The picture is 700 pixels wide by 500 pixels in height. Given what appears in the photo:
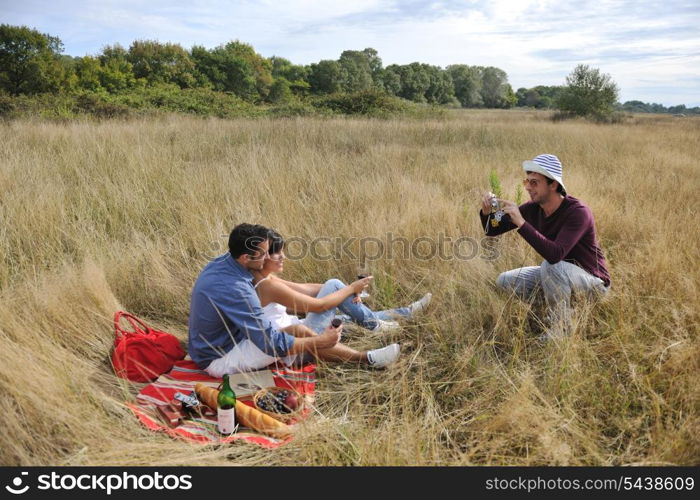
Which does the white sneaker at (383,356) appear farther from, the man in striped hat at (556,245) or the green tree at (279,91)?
the green tree at (279,91)

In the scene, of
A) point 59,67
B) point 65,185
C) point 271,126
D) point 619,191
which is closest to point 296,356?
point 65,185

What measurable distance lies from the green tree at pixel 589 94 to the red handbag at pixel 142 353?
33361mm

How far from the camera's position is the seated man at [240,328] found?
293 centimetres

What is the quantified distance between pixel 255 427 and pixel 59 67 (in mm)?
27994

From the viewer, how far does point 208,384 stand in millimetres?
3033

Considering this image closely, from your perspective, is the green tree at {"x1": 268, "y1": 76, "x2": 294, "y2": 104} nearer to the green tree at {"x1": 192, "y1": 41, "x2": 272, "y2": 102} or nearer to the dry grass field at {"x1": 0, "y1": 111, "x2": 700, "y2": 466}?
the green tree at {"x1": 192, "y1": 41, "x2": 272, "y2": 102}

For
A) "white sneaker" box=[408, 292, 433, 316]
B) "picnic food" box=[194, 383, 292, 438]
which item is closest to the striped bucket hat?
"white sneaker" box=[408, 292, 433, 316]

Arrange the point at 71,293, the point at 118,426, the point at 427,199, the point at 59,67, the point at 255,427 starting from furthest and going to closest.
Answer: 1. the point at 59,67
2. the point at 427,199
3. the point at 71,293
4. the point at 255,427
5. the point at 118,426

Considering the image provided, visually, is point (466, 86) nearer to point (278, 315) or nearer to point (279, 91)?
point (279, 91)

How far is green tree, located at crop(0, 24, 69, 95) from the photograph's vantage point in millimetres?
23062

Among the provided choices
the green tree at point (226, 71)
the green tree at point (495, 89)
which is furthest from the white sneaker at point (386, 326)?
the green tree at point (495, 89)

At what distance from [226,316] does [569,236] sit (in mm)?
2455
